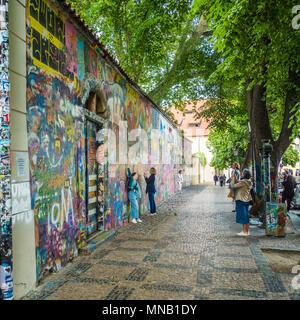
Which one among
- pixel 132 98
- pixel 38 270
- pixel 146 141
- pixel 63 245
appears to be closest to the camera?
pixel 38 270

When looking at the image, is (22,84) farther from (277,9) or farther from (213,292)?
(277,9)

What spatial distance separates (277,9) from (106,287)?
634 cm

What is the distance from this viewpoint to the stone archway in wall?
23.7ft

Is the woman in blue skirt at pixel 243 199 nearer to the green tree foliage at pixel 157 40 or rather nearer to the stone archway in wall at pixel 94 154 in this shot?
the stone archway in wall at pixel 94 154

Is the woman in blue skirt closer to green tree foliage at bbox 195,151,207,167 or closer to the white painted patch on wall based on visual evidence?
the white painted patch on wall

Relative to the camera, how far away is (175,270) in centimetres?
520

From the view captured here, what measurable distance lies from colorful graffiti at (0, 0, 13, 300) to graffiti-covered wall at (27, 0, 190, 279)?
2.28 feet

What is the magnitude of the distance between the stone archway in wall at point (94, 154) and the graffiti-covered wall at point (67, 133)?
0.08 ft

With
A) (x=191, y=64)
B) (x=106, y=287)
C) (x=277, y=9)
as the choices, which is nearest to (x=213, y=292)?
(x=106, y=287)

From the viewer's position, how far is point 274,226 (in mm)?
7934

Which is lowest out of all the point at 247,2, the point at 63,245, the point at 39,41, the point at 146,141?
the point at 63,245

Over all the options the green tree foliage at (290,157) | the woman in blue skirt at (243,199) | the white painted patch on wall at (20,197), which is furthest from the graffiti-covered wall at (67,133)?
the green tree foliage at (290,157)

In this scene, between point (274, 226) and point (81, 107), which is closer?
point (81, 107)

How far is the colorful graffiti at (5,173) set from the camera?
3635 millimetres
